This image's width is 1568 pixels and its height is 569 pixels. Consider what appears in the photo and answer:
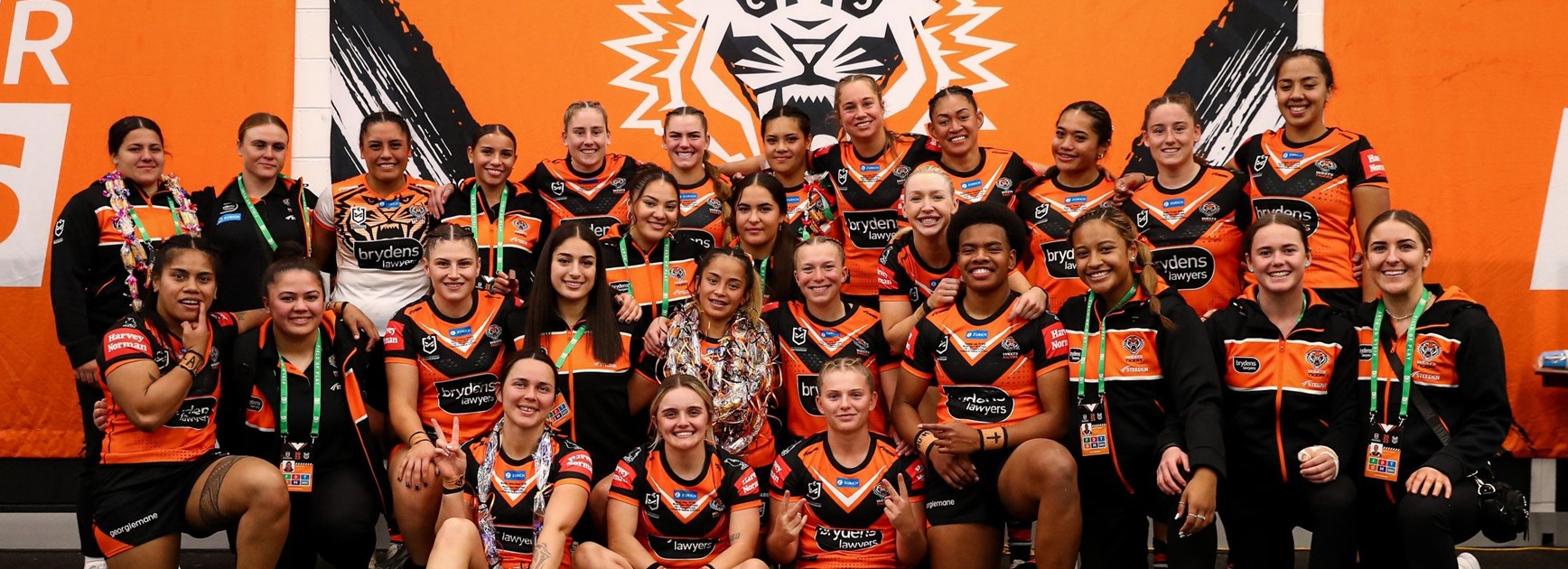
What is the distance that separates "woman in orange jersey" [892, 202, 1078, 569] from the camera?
12.8 feet

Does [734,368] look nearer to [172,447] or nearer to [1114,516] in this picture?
[1114,516]

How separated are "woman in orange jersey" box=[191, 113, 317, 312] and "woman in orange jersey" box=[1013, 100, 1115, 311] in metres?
2.72

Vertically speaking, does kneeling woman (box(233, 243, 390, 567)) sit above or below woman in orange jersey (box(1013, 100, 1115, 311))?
below

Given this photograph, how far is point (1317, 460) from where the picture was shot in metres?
3.74

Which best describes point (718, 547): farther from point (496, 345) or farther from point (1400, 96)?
point (1400, 96)

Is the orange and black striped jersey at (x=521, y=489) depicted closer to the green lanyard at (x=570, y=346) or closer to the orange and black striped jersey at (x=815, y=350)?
the green lanyard at (x=570, y=346)

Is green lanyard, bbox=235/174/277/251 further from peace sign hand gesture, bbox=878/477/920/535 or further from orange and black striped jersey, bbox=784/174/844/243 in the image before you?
peace sign hand gesture, bbox=878/477/920/535

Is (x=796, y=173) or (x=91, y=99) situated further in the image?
(x=91, y=99)

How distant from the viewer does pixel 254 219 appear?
15.7 feet

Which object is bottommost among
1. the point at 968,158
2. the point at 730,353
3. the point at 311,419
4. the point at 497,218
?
the point at 311,419

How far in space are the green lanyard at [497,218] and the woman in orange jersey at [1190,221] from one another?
229 cm

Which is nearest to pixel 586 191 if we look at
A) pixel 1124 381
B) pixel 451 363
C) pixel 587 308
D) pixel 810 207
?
pixel 587 308

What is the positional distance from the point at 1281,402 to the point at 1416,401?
0.39 metres

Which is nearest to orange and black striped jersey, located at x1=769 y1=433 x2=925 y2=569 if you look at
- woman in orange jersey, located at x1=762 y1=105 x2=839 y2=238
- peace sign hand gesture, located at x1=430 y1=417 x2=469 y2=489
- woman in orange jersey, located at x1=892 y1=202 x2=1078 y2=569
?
woman in orange jersey, located at x1=892 y1=202 x2=1078 y2=569
